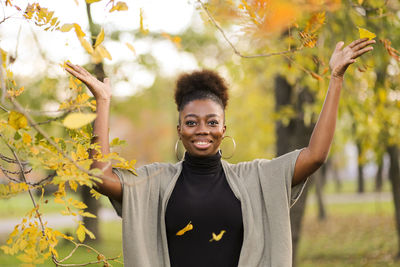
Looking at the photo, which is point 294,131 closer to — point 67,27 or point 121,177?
point 121,177

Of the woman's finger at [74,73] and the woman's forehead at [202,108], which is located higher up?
the woman's finger at [74,73]

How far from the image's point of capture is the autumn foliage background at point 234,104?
2004 mm

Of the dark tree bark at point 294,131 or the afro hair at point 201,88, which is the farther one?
the dark tree bark at point 294,131

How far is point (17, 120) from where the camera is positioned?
5.69 feet

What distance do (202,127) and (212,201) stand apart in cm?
40

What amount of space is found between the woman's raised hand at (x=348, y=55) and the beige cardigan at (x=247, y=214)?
1.49 ft

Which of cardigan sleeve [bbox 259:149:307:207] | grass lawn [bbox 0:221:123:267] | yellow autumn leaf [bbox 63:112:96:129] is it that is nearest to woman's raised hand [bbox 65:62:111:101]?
yellow autumn leaf [bbox 63:112:96:129]

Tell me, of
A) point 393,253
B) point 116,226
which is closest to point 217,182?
point 393,253

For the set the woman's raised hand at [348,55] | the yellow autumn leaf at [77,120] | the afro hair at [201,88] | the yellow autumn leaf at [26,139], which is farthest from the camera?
the afro hair at [201,88]

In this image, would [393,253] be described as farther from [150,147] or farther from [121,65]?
[150,147]

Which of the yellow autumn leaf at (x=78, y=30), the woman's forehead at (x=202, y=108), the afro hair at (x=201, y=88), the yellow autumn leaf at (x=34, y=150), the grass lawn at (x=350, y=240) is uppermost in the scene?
the yellow autumn leaf at (x=78, y=30)

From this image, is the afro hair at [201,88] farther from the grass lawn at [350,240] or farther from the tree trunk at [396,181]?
the tree trunk at [396,181]

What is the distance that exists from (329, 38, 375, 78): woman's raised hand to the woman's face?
26.5 inches

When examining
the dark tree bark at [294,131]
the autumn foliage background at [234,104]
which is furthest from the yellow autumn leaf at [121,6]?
the dark tree bark at [294,131]
